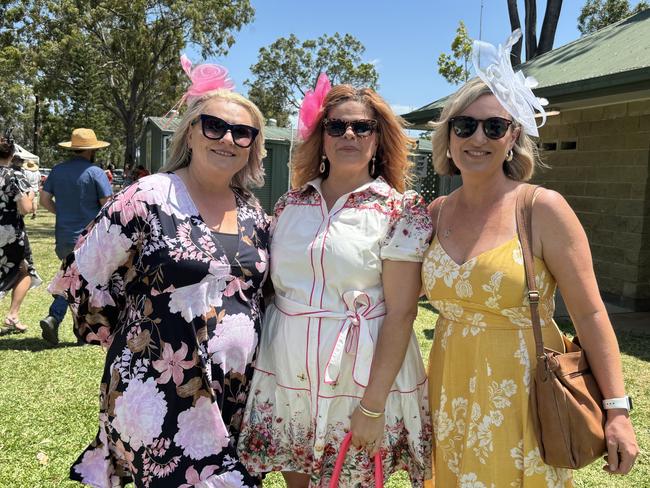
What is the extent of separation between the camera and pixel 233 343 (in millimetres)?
2004

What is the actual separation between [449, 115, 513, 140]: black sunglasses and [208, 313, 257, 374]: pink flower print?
101cm

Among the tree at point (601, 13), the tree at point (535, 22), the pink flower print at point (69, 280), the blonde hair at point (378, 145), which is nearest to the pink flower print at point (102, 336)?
the pink flower print at point (69, 280)

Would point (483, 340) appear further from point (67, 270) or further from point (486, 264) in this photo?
point (67, 270)

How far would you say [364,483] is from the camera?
198cm

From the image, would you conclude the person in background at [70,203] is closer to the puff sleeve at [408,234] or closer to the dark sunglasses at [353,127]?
the dark sunglasses at [353,127]

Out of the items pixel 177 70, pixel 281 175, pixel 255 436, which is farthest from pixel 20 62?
pixel 255 436

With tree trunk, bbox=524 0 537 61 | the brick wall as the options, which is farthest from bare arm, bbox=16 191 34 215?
tree trunk, bbox=524 0 537 61

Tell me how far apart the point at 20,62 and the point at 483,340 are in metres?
20.9

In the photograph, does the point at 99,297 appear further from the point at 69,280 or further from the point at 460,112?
the point at 460,112

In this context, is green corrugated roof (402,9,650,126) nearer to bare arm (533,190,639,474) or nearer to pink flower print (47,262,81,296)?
bare arm (533,190,639,474)

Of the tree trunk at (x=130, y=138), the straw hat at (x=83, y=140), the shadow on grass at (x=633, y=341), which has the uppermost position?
the tree trunk at (x=130, y=138)

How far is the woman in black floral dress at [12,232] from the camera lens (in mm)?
5219

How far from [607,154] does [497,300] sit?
646 cm

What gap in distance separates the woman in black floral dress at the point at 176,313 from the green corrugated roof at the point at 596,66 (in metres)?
4.87
